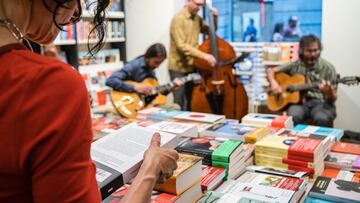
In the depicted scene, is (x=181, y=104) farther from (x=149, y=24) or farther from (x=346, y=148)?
(x=346, y=148)

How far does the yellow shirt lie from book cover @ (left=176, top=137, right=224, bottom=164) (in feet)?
8.12

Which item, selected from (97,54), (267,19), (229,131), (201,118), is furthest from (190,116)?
(267,19)

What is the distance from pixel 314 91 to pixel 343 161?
6.43 feet

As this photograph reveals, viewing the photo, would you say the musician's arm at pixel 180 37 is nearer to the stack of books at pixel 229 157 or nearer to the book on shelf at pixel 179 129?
the book on shelf at pixel 179 129

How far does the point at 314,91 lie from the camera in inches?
141

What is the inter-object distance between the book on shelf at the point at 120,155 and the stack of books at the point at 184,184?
0.10m

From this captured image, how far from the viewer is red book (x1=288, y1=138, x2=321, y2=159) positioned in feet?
5.13

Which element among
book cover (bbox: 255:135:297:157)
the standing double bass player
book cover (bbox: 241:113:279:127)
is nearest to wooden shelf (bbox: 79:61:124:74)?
the standing double bass player

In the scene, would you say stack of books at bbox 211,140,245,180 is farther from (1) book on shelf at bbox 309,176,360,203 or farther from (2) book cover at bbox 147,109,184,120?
(2) book cover at bbox 147,109,184,120

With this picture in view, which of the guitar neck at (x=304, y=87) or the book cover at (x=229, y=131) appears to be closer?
the book cover at (x=229, y=131)

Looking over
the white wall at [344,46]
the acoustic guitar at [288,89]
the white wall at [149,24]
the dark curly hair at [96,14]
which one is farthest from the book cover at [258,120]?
the white wall at [149,24]

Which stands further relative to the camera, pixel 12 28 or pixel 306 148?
pixel 306 148

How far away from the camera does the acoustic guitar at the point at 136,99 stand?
3.35m

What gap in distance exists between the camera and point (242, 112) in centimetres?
390
